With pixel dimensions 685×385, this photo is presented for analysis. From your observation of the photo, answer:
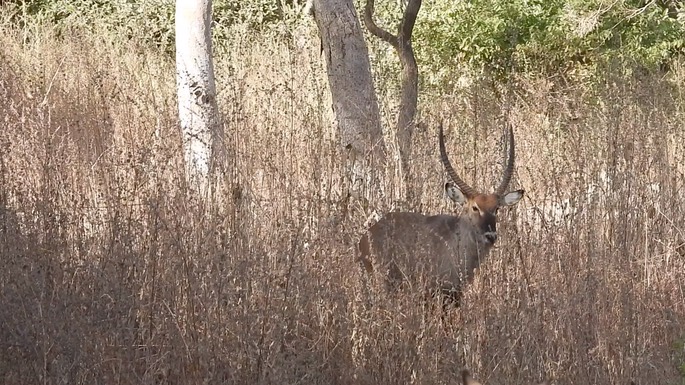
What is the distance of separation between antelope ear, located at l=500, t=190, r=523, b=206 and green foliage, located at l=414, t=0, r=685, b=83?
7.68 m

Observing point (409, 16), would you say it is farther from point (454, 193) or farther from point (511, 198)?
point (511, 198)

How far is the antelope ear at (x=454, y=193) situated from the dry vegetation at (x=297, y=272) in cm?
18

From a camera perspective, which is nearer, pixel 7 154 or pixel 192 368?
pixel 192 368

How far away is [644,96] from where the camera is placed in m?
7.46

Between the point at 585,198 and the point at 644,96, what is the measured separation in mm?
995

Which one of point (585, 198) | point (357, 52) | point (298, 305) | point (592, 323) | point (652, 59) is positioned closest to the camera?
point (298, 305)

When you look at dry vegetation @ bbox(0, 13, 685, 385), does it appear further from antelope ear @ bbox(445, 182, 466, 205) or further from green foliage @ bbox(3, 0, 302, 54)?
green foliage @ bbox(3, 0, 302, 54)

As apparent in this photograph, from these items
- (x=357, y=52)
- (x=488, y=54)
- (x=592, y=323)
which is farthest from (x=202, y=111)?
(x=488, y=54)

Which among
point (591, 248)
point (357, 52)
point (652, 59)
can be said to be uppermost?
point (652, 59)

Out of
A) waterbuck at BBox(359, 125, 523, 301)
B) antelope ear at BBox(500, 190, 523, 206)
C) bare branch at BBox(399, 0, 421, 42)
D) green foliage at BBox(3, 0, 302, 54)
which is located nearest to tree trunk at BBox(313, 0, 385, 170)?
bare branch at BBox(399, 0, 421, 42)

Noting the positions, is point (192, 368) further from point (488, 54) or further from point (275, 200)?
point (488, 54)

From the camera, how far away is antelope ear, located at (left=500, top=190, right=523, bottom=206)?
23.2 ft

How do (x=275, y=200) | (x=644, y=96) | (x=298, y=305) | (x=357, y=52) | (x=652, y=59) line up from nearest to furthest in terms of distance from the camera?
1. (x=298, y=305)
2. (x=275, y=200)
3. (x=644, y=96)
4. (x=357, y=52)
5. (x=652, y=59)

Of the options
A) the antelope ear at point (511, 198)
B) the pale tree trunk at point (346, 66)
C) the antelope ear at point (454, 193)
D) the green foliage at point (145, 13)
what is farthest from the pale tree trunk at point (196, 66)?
the green foliage at point (145, 13)
